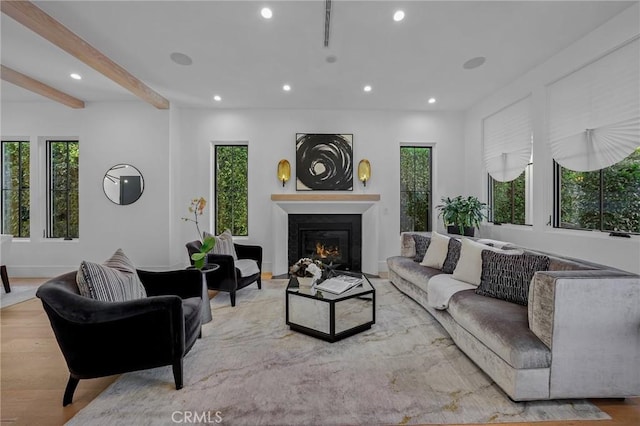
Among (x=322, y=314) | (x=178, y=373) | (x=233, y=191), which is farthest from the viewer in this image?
(x=233, y=191)

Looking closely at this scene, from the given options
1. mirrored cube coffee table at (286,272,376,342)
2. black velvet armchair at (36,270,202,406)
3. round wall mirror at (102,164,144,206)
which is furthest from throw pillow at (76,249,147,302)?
round wall mirror at (102,164,144,206)

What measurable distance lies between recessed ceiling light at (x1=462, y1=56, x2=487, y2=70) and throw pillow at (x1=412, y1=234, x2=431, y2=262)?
2.26m

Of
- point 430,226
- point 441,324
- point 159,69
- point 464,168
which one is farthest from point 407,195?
point 159,69

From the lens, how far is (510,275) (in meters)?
2.43

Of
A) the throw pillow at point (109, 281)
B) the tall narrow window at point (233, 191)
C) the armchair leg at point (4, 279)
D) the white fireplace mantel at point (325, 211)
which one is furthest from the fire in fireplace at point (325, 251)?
the armchair leg at point (4, 279)

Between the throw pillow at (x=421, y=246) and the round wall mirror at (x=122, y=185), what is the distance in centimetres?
452

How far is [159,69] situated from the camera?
375cm

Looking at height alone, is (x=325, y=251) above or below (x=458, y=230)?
below

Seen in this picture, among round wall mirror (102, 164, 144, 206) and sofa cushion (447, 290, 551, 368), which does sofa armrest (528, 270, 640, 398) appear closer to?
sofa cushion (447, 290, 551, 368)

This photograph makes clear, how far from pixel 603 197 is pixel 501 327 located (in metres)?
2.23

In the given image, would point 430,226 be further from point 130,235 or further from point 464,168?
point 130,235

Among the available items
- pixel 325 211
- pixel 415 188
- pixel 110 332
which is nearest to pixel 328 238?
pixel 325 211

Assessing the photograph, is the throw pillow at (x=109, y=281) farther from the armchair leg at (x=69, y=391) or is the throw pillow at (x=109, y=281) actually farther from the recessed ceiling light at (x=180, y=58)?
the recessed ceiling light at (x=180, y=58)

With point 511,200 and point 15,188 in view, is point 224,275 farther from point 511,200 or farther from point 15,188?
point 15,188
